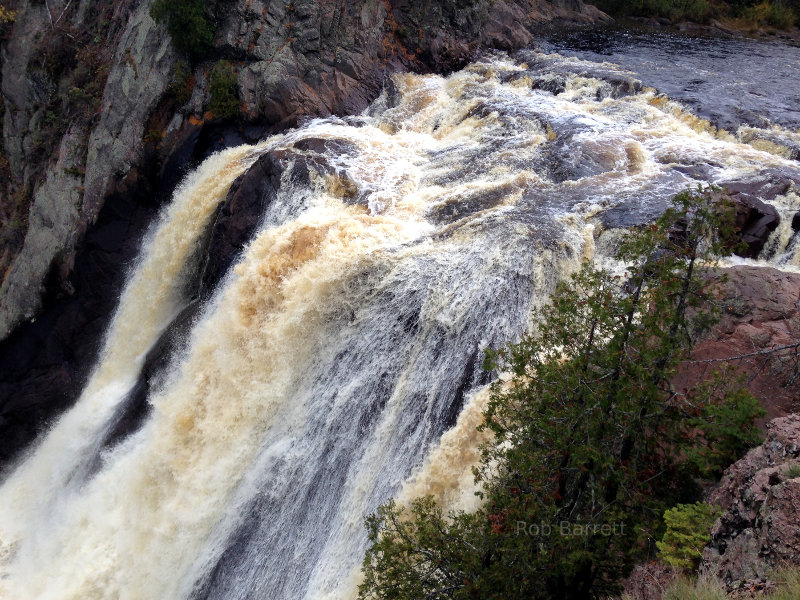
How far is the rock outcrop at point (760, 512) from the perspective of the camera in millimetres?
5164

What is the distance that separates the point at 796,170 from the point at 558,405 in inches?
419

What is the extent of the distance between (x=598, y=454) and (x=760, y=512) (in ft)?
5.11

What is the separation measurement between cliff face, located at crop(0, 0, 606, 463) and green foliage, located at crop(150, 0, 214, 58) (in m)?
0.31

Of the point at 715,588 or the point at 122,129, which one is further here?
the point at 122,129

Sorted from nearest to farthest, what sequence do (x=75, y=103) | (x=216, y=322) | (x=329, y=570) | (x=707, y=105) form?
(x=329, y=570)
(x=216, y=322)
(x=707, y=105)
(x=75, y=103)

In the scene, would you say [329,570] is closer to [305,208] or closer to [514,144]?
[305,208]

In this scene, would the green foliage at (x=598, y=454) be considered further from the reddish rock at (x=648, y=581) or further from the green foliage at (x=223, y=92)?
the green foliage at (x=223, y=92)

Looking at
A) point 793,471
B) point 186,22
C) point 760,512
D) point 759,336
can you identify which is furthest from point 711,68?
point 760,512

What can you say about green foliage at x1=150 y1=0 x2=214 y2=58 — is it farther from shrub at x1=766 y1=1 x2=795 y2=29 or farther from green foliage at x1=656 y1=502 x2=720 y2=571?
shrub at x1=766 y1=1 x2=795 y2=29

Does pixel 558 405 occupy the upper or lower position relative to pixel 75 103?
lower

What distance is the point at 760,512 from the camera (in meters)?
5.50

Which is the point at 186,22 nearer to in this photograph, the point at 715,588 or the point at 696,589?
the point at 696,589

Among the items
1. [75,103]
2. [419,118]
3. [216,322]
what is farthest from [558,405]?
[75,103]

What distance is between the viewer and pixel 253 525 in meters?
10.4
